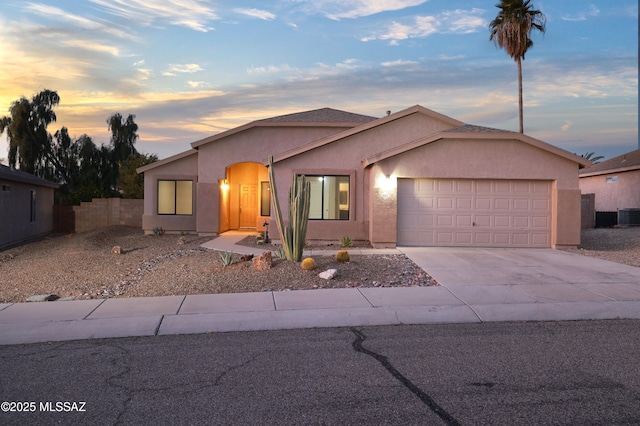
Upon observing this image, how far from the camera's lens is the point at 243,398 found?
498 cm

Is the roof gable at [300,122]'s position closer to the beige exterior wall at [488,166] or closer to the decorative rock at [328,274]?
the beige exterior wall at [488,166]

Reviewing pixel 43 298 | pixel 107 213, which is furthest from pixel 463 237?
pixel 107 213

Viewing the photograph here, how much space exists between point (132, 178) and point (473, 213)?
24.0 m

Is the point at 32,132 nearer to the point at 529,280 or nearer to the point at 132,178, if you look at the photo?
the point at 132,178

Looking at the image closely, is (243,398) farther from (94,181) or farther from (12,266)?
(94,181)

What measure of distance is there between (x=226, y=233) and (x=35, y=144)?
69.7ft

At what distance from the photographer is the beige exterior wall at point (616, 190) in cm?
2809

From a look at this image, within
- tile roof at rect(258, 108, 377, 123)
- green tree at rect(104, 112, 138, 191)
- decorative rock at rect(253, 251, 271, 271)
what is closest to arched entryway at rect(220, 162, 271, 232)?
tile roof at rect(258, 108, 377, 123)

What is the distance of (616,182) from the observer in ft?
98.2

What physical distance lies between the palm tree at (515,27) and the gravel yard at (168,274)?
20.5m

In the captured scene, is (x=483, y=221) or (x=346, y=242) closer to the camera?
(x=483, y=221)

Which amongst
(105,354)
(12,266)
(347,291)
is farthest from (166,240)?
(105,354)

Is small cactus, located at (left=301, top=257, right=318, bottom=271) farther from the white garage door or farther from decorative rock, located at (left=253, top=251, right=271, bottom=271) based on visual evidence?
the white garage door

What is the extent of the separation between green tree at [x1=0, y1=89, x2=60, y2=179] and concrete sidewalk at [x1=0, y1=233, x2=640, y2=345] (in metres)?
31.3
